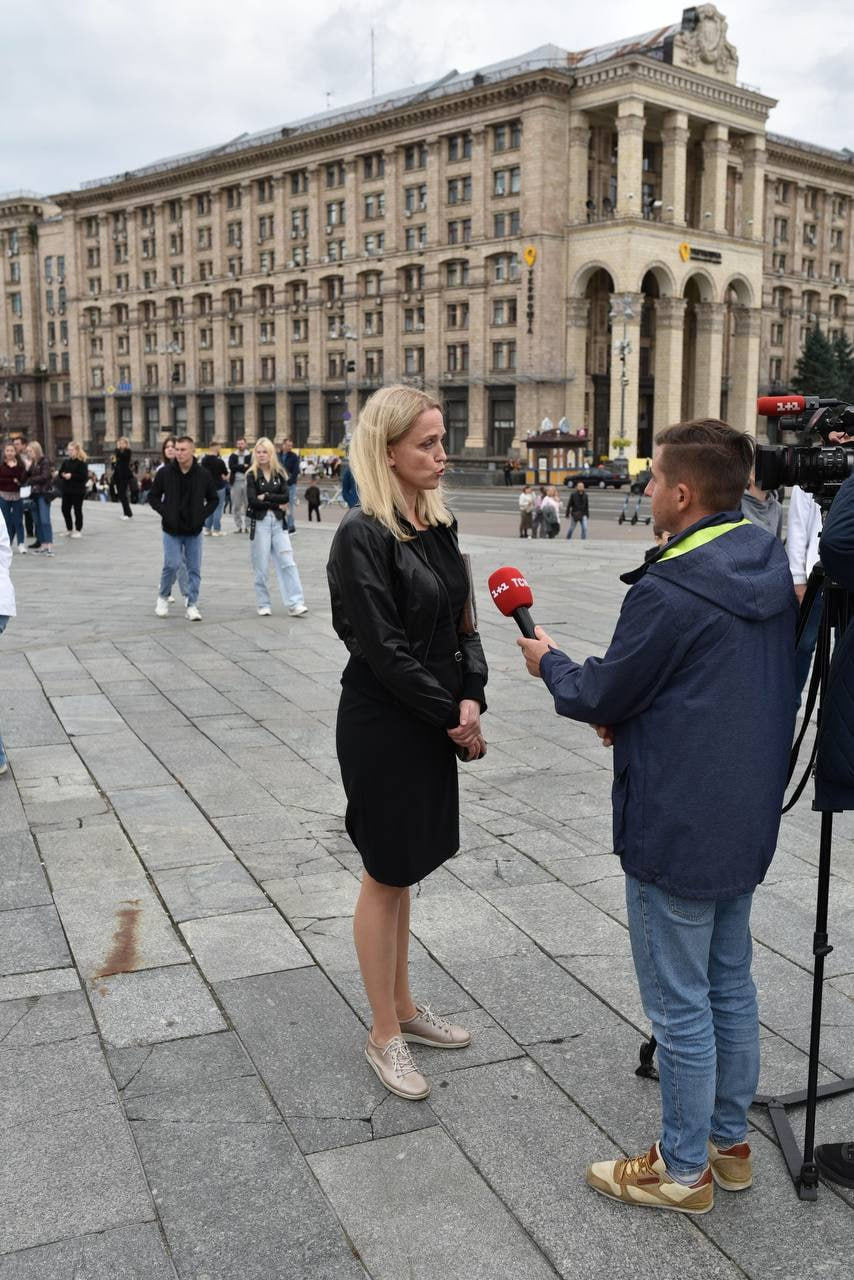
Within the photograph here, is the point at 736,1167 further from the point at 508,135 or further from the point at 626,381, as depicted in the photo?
the point at 508,135

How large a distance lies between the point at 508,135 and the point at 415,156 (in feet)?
22.7

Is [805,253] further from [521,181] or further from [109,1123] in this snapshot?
[109,1123]

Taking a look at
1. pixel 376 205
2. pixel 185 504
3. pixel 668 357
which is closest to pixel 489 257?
pixel 376 205

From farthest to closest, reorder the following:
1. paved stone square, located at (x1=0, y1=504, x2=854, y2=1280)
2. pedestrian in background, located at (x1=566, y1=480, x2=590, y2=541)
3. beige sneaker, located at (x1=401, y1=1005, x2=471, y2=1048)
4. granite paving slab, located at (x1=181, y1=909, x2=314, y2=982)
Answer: pedestrian in background, located at (x1=566, y1=480, x2=590, y2=541) < granite paving slab, located at (x1=181, y1=909, x2=314, y2=982) < beige sneaker, located at (x1=401, y1=1005, x2=471, y2=1048) < paved stone square, located at (x1=0, y1=504, x2=854, y2=1280)

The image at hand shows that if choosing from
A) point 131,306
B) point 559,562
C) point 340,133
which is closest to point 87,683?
point 559,562

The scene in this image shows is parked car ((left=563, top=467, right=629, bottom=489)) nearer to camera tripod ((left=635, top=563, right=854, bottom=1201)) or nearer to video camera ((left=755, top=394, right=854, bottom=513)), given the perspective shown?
video camera ((left=755, top=394, right=854, bottom=513))

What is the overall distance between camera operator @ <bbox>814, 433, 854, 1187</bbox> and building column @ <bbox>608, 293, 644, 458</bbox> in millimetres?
60500

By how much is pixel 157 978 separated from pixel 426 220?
7021cm

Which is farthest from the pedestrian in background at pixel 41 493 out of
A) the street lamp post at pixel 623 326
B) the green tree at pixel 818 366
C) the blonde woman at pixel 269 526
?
the green tree at pixel 818 366

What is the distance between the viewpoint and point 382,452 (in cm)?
297

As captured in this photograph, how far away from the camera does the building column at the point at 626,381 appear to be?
62500 mm

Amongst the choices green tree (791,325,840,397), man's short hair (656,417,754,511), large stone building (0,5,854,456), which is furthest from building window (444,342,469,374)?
man's short hair (656,417,754,511)

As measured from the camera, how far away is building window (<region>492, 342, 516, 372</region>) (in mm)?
66312

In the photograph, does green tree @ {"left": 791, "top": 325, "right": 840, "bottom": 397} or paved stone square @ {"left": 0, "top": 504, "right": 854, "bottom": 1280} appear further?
green tree @ {"left": 791, "top": 325, "right": 840, "bottom": 397}
